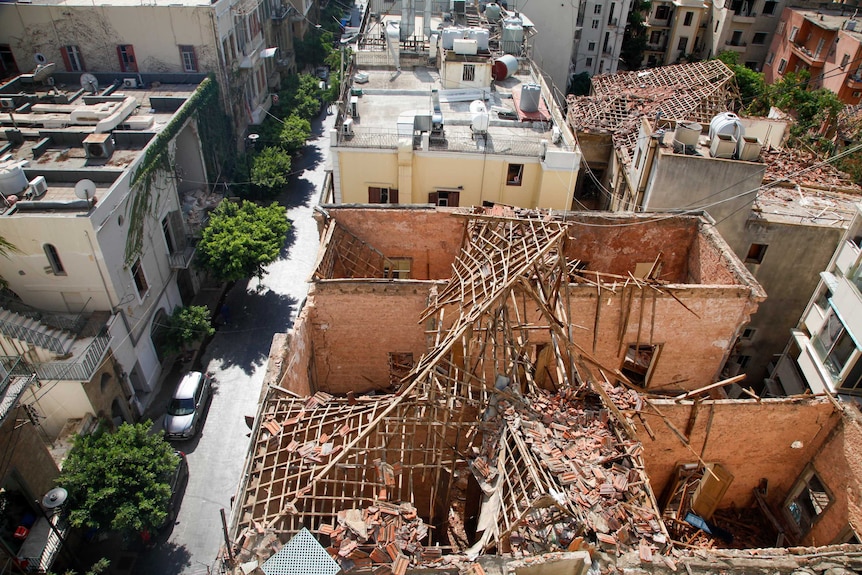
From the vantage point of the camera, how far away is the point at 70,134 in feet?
97.1

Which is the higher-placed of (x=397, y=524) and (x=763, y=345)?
(x=397, y=524)

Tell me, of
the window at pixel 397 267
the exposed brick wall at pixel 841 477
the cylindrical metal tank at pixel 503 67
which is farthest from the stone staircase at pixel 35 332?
the exposed brick wall at pixel 841 477

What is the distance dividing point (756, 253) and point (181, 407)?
1043 inches

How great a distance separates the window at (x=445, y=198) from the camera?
2795 cm

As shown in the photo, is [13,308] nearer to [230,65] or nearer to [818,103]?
[230,65]

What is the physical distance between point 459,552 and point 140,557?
1305 centimetres

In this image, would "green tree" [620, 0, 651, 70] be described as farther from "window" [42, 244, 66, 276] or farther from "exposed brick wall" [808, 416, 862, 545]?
"window" [42, 244, 66, 276]

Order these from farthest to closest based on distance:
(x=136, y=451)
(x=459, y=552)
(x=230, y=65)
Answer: (x=230, y=65) < (x=136, y=451) < (x=459, y=552)

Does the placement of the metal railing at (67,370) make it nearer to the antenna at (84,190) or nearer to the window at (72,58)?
the antenna at (84,190)

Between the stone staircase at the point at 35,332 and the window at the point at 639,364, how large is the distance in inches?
859

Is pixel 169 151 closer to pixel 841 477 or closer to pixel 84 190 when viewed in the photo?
pixel 84 190

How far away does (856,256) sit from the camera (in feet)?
67.5

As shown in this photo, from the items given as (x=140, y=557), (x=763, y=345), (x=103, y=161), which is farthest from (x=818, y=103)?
(x=140, y=557)

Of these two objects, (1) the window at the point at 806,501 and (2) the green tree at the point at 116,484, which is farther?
(2) the green tree at the point at 116,484
